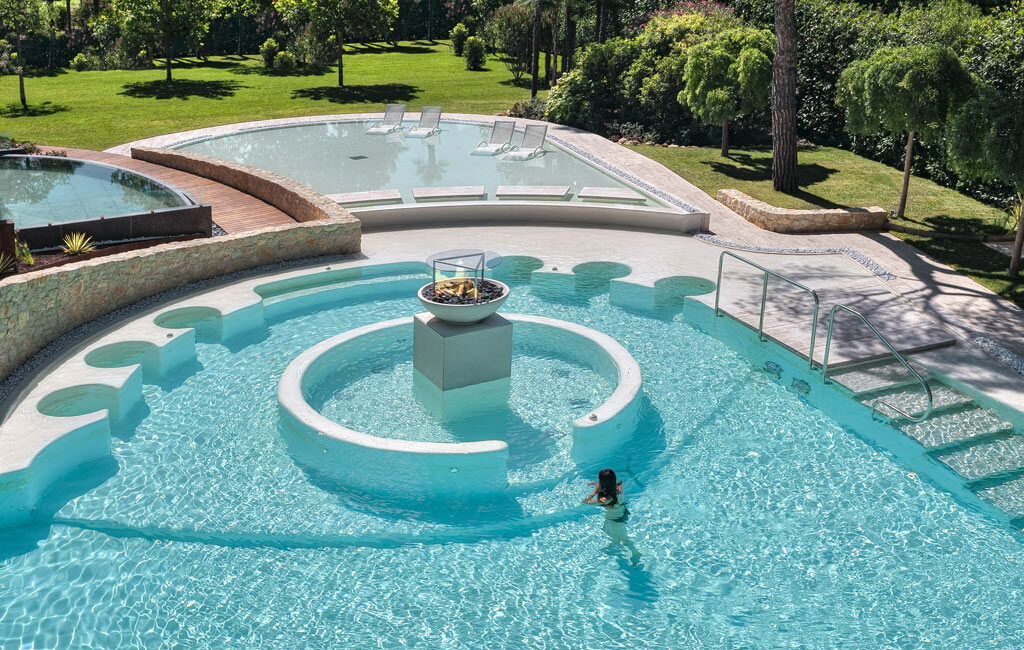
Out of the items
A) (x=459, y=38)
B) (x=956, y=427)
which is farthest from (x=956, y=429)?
(x=459, y=38)

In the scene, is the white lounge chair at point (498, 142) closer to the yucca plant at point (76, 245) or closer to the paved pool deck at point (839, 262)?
the paved pool deck at point (839, 262)

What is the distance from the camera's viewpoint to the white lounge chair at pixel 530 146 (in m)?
→ 24.8

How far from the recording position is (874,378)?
12.4m

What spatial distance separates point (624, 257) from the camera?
17.4 metres

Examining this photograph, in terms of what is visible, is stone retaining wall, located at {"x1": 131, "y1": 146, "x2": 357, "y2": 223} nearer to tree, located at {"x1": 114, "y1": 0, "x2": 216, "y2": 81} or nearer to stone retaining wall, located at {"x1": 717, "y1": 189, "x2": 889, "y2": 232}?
stone retaining wall, located at {"x1": 717, "y1": 189, "x2": 889, "y2": 232}

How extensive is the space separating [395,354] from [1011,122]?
10747 millimetres

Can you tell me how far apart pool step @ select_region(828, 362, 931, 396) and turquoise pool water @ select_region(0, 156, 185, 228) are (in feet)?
38.8

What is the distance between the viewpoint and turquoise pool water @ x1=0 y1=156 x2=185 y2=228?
614 inches

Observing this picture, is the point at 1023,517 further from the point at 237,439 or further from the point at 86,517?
the point at 86,517

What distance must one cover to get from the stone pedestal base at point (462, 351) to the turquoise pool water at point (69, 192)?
7.01 metres

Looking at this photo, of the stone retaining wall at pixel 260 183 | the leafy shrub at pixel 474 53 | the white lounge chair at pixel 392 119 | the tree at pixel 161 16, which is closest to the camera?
the stone retaining wall at pixel 260 183

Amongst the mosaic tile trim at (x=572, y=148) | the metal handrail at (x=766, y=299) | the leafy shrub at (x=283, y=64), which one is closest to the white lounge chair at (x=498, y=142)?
the mosaic tile trim at (x=572, y=148)

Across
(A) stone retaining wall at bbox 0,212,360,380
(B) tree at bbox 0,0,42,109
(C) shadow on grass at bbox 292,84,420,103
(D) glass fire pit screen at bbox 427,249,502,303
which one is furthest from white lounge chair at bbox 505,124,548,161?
(B) tree at bbox 0,0,42,109

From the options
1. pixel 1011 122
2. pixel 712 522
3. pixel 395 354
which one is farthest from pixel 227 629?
pixel 1011 122
